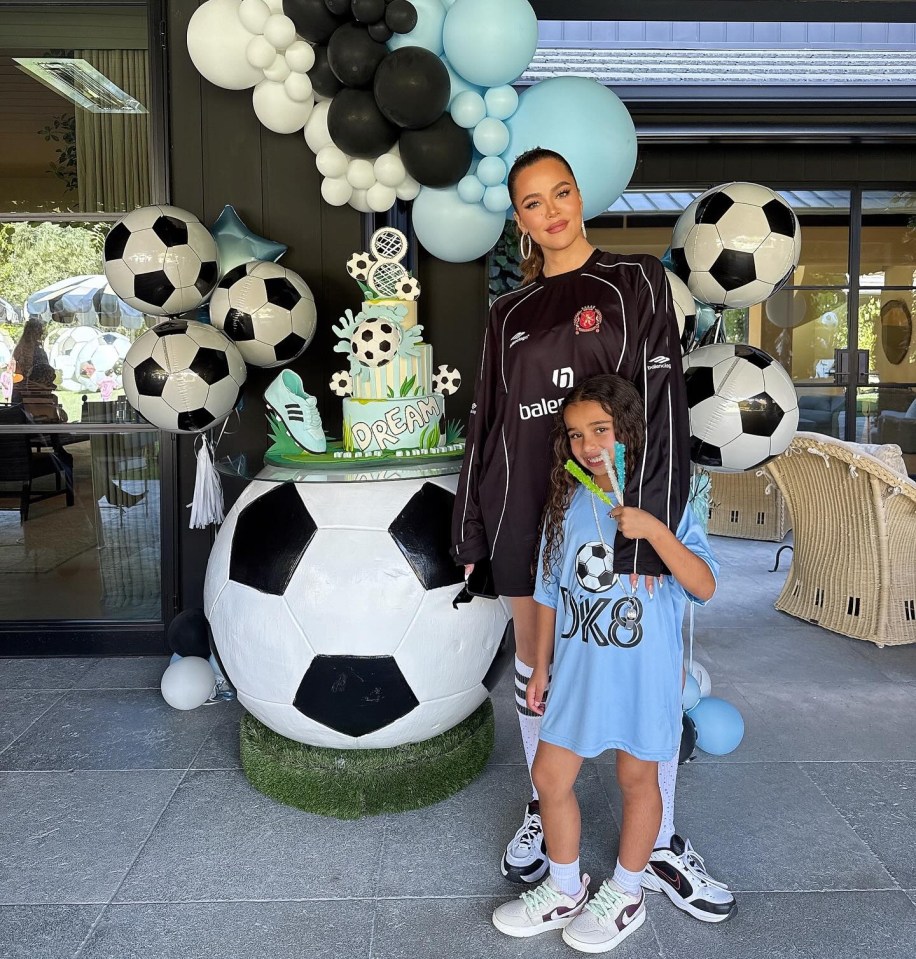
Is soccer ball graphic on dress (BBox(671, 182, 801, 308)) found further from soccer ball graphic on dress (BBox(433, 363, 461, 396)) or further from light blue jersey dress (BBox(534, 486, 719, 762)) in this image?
light blue jersey dress (BBox(534, 486, 719, 762))

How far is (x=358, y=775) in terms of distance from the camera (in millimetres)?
2176

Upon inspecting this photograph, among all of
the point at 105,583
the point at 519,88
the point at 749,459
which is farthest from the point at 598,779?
the point at 519,88

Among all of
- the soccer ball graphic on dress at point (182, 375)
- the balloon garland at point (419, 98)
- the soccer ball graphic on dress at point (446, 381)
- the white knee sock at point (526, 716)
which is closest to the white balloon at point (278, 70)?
the balloon garland at point (419, 98)

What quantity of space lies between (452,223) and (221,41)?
0.87m

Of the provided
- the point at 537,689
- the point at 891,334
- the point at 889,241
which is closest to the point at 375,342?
the point at 537,689

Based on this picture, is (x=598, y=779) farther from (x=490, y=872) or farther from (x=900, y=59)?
(x=900, y=59)

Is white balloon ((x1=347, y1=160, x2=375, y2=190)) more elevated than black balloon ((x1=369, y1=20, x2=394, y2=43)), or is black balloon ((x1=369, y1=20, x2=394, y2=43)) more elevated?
black balloon ((x1=369, y1=20, x2=394, y2=43))

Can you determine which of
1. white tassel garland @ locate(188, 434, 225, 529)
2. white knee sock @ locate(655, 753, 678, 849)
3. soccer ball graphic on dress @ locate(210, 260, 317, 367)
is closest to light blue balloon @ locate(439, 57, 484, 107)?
soccer ball graphic on dress @ locate(210, 260, 317, 367)

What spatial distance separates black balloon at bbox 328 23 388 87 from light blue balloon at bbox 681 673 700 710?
1948 millimetres

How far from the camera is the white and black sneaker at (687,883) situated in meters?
1.75

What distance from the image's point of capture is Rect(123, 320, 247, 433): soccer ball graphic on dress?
8.00 ft

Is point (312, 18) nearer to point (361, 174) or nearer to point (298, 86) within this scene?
point (298, 86)

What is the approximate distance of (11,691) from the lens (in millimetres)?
3000

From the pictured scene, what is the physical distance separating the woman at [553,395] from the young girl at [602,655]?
0.18 feet
